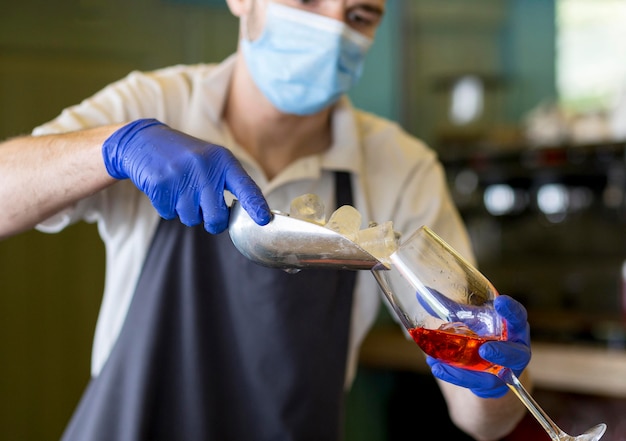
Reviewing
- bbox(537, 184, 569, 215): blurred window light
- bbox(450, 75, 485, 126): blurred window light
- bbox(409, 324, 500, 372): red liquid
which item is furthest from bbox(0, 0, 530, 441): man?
bbox(450, 75, 485, 126): blurred window light

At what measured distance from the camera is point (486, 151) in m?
3.18

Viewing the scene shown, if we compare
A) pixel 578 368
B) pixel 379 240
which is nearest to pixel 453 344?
pixel 379 240

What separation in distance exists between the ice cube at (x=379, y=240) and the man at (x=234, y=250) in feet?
1.00

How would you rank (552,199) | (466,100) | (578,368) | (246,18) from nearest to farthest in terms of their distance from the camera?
(246,18) < (578,368) < (552,199) < (466,100)

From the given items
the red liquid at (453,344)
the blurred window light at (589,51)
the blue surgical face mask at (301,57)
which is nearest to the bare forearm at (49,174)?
the blue surgical face mask at (301,57)

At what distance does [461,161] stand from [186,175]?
2329mm

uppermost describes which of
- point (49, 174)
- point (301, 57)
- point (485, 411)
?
point (301, 57)

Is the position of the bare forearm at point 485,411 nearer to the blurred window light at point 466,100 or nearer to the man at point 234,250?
the man at point 234,250

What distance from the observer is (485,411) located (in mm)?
1394

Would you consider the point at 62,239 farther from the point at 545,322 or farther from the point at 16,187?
the point at 545,322

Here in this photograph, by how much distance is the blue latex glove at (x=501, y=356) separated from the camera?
1.00 metres

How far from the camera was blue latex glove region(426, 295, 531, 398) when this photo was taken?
100 centimetres

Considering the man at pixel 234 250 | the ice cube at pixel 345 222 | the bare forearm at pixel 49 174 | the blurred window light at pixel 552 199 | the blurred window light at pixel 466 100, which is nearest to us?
the ice cube at pixel 345 222

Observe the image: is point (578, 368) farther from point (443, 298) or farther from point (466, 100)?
point (443, 298)
